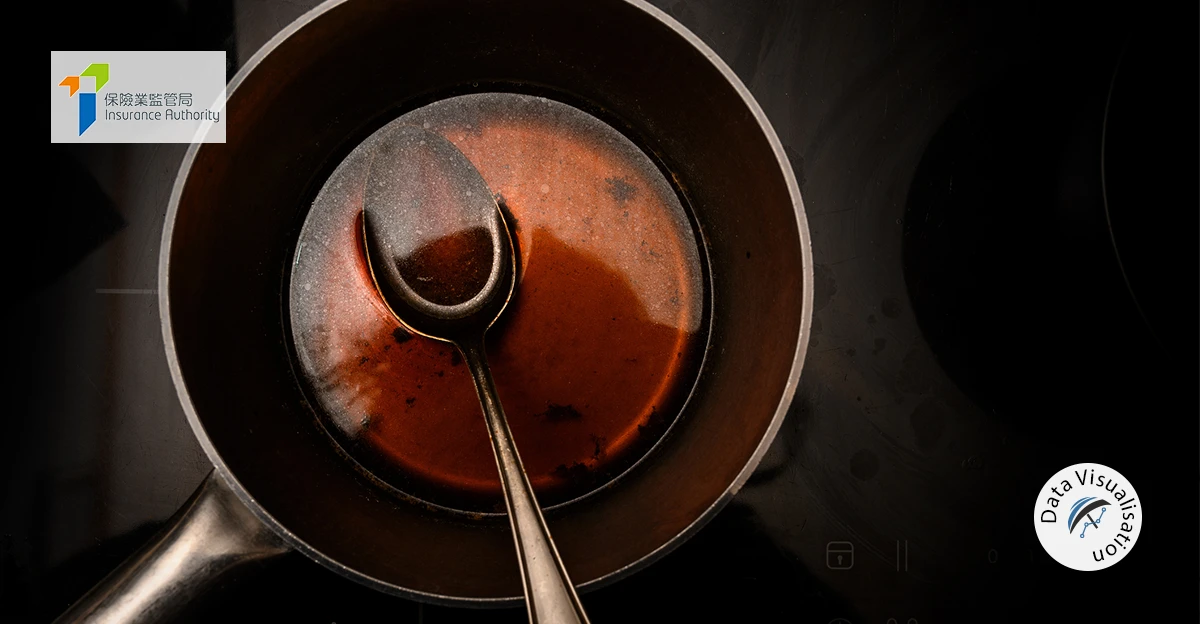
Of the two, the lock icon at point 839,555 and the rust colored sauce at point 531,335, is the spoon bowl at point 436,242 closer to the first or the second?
the rust colored sauce at point 531,335

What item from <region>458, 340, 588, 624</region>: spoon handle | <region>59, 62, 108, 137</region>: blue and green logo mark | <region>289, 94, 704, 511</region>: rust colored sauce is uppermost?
<region>59, 62, 108, 137</region>: blue and green logo mark

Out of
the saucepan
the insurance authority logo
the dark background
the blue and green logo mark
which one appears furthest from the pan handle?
the insurance authority logo

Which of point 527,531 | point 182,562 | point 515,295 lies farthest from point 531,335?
point 182,562

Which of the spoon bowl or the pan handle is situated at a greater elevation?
the spoon bowl

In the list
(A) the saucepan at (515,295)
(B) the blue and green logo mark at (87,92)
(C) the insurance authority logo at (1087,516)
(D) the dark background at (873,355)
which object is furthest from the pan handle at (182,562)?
(C) the insurance authority logo at (1087,516)

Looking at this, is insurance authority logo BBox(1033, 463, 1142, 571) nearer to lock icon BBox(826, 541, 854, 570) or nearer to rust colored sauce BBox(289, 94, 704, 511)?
lock icon BBox(826, 541, 854, 570)

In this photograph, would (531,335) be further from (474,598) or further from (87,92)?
(87,92)

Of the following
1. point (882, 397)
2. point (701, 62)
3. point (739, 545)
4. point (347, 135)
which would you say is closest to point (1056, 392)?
point (882, 397)
